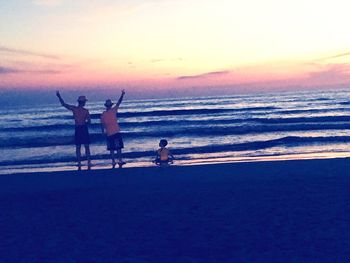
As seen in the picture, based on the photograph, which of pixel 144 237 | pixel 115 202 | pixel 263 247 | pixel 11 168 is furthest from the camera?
pixel 11 168

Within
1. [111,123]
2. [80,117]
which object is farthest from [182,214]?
[80,117]

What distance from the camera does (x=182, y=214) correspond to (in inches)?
330

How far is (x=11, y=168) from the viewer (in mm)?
16516

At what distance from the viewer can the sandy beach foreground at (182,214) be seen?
6.46 meters

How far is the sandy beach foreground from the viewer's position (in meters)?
6.46

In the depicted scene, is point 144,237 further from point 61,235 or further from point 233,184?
point 233,184

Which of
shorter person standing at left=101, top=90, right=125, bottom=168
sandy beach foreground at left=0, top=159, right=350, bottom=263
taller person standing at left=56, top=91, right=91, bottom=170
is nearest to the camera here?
sandy beach foreground at left=0, top=159, right=350, bottom=263

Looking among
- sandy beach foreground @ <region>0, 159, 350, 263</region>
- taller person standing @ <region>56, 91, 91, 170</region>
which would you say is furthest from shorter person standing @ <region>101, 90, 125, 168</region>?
sandy beach foreground @ <region>0, 159, 350, 263</region>

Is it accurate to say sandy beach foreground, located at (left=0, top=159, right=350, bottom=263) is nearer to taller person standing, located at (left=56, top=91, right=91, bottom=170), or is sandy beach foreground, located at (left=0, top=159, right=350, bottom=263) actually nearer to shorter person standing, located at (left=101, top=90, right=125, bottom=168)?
shorter person standing, located at (left=101, top=90, right=125, bottom=168)

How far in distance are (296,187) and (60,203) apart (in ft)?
15.5

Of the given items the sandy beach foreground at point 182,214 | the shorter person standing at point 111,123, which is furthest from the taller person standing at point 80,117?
the sandy beach foreground at point 182,214

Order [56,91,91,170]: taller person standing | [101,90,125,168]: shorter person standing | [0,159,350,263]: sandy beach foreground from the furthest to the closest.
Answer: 1. [101,90,125,168]: shorter person standing
2. [56,91,91,170]: taller person standing
3. [0,159,350,263]: sandy beach foreground

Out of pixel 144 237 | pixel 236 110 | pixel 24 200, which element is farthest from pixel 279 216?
pixel 236 110

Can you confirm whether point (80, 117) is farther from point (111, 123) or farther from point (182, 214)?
point (182, 214)
